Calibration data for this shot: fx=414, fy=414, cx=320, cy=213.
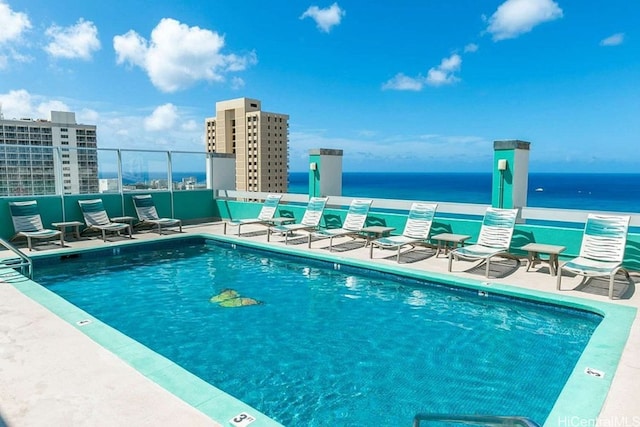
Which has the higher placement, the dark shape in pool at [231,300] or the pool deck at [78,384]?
the pool deck at [78,384]

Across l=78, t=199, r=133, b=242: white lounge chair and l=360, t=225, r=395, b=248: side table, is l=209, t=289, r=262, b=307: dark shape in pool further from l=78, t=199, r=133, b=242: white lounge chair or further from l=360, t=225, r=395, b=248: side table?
l=78, t=199, r=133, b=242: white lounge chair

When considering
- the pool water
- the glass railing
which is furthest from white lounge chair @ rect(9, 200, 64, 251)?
the pool water

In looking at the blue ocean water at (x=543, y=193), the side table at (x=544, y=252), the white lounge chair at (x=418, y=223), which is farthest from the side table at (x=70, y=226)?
the blue ocean water at (x=543, y=193)

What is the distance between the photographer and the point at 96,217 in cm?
990

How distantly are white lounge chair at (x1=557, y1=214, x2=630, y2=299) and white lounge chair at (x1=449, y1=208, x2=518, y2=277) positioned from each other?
105 centimetres

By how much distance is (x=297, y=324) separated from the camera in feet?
16.4

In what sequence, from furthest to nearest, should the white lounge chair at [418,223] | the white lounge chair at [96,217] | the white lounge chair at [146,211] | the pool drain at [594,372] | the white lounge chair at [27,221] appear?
the white lounge chair at [146,211]
the white lounge chair at [96,217]
the white lounge chair at [27,221]
the white lounge chair at [418,223]
the pool drain at [594,372]

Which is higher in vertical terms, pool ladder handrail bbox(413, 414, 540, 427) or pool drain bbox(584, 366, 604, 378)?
pool ladder handrail bbox(413, 414, 540, 427)

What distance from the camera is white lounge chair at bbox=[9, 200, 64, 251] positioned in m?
8.74

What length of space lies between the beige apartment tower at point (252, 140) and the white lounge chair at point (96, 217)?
50.8 m

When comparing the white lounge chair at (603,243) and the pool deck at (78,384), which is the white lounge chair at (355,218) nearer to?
the white lounge chair at (603,243)

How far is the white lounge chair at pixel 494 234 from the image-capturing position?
265 inches

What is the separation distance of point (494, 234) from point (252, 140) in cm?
5727

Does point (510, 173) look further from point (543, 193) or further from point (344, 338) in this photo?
point (543, 193)
